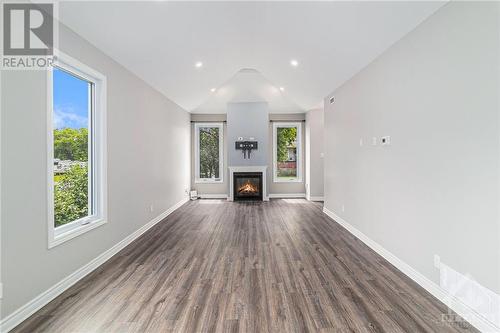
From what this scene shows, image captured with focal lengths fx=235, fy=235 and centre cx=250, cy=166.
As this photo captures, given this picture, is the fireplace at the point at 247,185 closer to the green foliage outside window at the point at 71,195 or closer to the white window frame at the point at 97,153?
the white window frame at the point at 97,153

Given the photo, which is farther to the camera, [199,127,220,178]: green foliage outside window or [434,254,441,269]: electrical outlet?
[199,127,220,178]: green foliage outside window

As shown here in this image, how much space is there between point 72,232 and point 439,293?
3.59 meters

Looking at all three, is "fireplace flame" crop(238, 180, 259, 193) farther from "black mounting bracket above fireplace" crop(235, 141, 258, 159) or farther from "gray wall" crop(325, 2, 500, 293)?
"gray wall" crop(325, 2, 500, 293)

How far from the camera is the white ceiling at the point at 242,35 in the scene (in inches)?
96.7

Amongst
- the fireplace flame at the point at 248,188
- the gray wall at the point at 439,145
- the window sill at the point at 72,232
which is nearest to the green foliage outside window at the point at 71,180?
the window sill at the point at 72,232

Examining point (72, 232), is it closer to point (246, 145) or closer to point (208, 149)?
point (246, 145)

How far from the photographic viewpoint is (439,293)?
2117 millimetres

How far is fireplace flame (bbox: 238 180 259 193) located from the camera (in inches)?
291

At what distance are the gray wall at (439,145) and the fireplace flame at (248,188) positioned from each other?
13.7ft

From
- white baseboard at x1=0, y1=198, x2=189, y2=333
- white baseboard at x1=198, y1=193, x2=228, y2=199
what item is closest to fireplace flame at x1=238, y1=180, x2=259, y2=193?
white baseboard at x1=198, y1=193, x2=228, y2=199

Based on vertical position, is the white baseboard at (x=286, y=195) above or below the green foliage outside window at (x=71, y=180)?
below

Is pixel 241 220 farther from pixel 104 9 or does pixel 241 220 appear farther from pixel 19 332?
pixel 104 9

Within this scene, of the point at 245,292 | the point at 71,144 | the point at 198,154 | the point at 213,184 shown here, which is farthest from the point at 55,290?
the point at 198,154

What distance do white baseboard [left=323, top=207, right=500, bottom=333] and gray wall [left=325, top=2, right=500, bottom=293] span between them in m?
0.07
